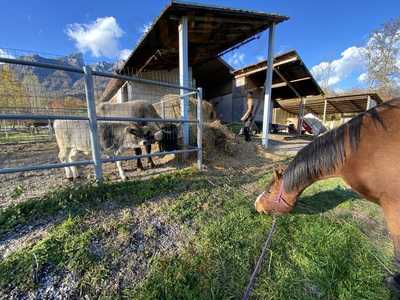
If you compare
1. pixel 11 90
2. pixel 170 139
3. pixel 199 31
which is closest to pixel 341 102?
pixel 199 31

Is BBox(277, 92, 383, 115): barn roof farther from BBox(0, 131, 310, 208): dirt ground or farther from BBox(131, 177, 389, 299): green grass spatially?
BBox(131, 177, 389, 299): green grass

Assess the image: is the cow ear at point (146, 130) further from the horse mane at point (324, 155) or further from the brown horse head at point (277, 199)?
the horse mane at point (324, 155)

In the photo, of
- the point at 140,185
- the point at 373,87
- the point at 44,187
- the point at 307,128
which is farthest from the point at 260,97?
the point at 373,87

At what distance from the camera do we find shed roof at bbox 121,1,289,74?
4.31 metres

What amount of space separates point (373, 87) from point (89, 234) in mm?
24081

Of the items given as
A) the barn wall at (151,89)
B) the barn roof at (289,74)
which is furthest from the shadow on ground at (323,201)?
the barn roof at (289,74)

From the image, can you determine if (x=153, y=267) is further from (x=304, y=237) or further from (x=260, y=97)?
(x=260, y=97)

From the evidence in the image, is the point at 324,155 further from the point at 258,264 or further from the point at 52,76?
the point at 52,76

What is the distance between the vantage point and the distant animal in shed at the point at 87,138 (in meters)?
3.05

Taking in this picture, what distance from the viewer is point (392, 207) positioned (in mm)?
1412

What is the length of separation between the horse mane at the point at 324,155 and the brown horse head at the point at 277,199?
0.08m

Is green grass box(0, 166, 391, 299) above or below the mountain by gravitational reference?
below

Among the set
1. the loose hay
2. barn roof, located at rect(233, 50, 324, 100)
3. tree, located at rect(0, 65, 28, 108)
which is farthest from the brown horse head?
barn roof, located at rect(233, 50, 324, 100)

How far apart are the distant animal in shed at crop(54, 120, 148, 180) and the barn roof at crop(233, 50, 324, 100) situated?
722cm
